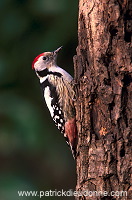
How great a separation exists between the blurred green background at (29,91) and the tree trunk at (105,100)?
10.1ft

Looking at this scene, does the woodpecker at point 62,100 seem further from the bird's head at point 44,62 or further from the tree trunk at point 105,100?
the tree trunk at point 105,100

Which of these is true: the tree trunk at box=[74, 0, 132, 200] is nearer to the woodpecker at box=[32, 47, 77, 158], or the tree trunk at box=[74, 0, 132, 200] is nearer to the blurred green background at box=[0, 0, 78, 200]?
the woodpecker at box=[32, 47, 77, 158]

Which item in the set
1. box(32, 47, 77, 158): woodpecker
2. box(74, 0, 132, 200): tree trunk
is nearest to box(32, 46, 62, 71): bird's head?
box(32, 47, 77, 158): woodpecker

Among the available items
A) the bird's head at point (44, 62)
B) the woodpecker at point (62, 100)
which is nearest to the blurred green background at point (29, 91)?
the bird's head at point (44, 62)

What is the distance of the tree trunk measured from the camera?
3.53 m

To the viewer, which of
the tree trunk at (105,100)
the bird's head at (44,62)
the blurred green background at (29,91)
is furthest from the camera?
the blurred green background at (29,91)

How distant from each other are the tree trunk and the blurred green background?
10.1ft

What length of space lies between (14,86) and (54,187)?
175cm

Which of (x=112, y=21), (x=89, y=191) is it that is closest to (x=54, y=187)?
(x=89, y=191)

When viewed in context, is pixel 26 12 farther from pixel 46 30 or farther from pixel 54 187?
pixel 54 187

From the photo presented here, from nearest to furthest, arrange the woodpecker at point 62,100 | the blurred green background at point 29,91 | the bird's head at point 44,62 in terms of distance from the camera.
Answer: the woodpecker at point 62,100 < the bird's head at point 44,62 < the blurred green background at point 29,91

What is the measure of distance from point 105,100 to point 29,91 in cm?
386

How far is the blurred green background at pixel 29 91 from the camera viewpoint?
22.7ft

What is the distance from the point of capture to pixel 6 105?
6.95 meters
